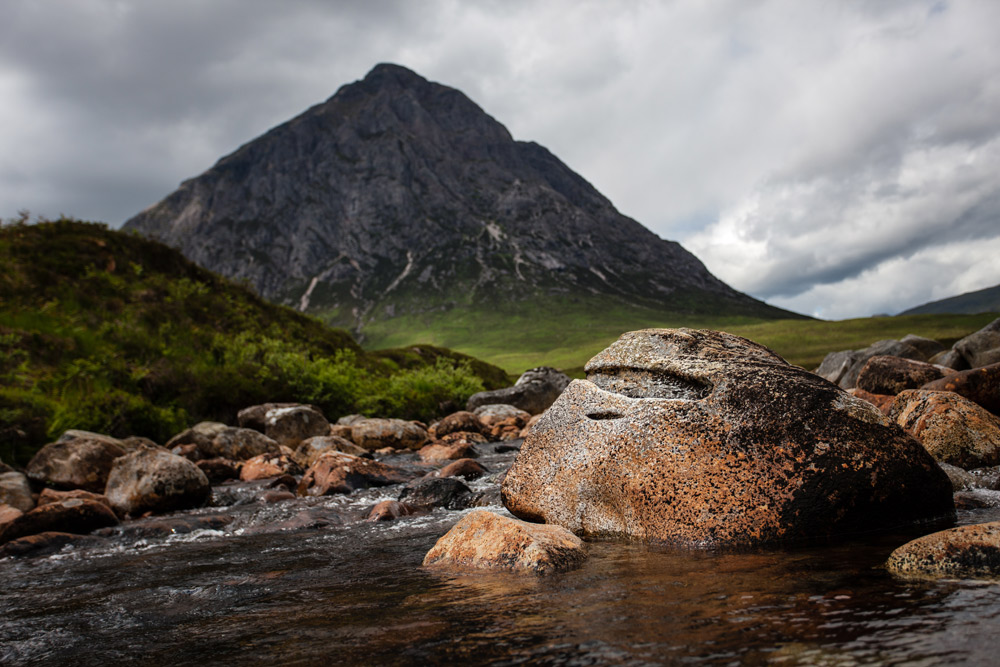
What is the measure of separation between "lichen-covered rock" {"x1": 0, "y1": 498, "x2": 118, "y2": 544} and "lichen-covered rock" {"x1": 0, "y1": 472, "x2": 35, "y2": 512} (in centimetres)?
111

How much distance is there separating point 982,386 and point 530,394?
97.3 feet

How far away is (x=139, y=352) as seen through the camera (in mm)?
29078

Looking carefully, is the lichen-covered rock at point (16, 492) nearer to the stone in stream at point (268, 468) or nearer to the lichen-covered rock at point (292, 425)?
the stone in stream at point (268, 468)

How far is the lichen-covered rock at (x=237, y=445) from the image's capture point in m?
21.4

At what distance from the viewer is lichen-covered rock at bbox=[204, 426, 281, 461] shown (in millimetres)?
21406

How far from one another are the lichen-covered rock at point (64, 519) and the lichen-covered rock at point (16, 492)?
111 centimetres

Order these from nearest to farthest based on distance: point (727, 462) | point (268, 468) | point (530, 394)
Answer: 1. point (727, 462)
2. point (268, 468)
3. point (530, 394)

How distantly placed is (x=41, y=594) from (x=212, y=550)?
2705 mm

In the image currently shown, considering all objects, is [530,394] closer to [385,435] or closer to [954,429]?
[385,435]

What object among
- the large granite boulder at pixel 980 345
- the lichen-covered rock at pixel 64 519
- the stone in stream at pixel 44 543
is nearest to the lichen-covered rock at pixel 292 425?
the lichen-covered rock at pixel 64 519

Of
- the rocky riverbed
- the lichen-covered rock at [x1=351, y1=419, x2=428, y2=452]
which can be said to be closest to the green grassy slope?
the lichen-covered rock at [x1=351, y1=419, x2=428, y2=452]

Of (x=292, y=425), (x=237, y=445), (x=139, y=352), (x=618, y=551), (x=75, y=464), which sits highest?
(x=139, y=352)

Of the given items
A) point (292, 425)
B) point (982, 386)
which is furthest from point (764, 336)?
point (292, 425)

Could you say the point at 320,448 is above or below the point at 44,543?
above
